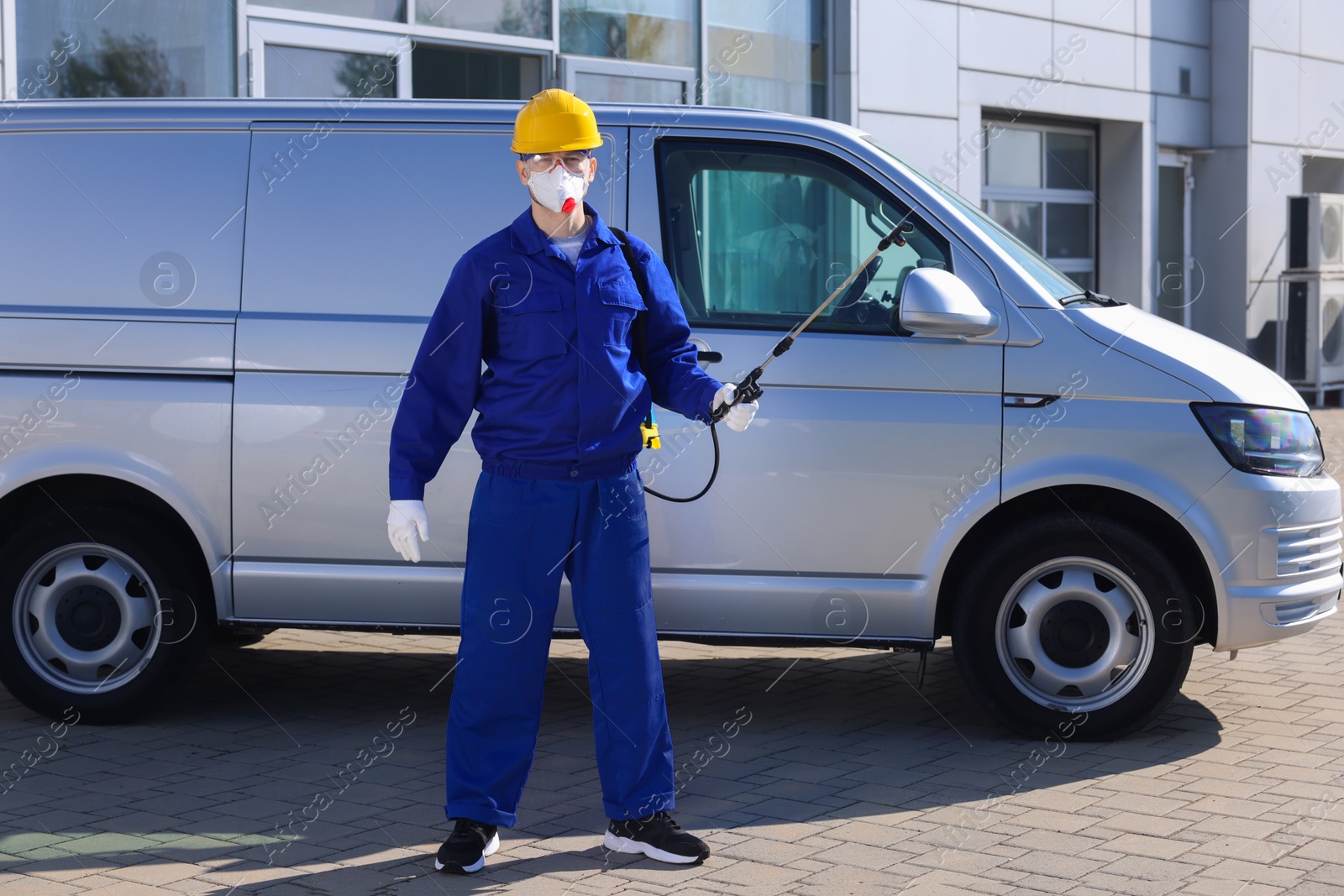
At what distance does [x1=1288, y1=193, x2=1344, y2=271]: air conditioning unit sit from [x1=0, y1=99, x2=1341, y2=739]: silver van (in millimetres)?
13928

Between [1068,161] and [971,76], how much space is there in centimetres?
321

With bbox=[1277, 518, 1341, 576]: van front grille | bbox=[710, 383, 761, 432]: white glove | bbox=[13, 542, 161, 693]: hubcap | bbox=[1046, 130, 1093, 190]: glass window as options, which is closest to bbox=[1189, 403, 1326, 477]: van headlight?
bbox=[1277, 518, 1341, 576]: van front grille

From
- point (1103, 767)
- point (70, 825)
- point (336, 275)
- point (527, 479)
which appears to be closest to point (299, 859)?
point (70, 825)

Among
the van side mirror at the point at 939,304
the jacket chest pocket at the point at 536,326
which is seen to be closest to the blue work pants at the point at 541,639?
the jacket chest pocket at the point at 536,326

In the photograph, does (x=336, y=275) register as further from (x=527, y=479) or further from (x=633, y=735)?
(x=633, y=735)

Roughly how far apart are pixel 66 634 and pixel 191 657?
46 cm

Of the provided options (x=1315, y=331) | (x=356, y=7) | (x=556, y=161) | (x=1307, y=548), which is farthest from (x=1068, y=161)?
(x=556, y=161)

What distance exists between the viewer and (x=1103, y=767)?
17.4 feet

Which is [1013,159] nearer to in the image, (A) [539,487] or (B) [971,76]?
(B) [971,76]

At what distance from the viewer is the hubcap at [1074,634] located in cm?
552

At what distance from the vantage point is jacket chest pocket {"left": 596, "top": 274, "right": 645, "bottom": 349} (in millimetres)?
4410

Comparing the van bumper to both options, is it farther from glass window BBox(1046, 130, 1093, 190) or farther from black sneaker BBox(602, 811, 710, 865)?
glass window BBox(1046, 130, 1093, 190)

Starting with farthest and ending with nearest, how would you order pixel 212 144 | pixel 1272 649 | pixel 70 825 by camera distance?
pixel 1272 649
pixel 212 144
pixel 70 825

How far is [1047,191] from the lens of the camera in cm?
1766
